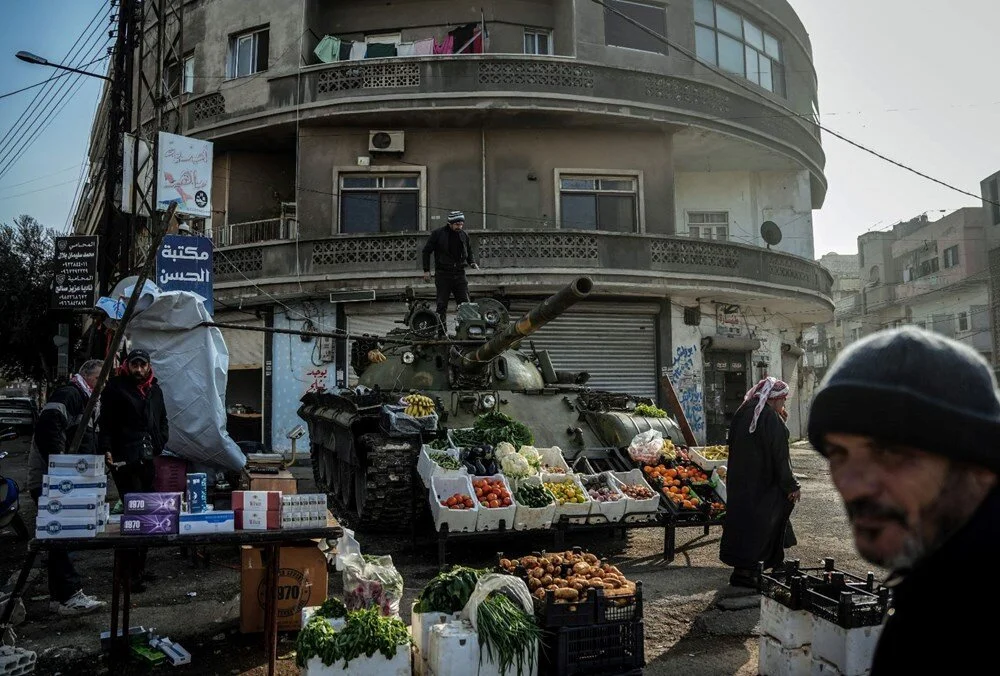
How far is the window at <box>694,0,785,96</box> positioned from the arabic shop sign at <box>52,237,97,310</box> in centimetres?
1523

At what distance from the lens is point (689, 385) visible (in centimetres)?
1833

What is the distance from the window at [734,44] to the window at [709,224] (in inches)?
141

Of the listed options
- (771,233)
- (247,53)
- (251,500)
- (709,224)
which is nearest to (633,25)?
(709,224)

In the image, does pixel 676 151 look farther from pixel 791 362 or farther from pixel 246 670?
pixel 246 670

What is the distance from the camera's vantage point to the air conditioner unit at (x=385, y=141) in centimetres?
1753

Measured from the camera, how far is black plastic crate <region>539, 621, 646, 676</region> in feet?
13.1

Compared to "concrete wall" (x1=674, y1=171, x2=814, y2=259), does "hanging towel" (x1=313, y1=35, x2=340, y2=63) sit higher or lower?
higher

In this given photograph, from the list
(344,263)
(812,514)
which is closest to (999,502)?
(812,514)

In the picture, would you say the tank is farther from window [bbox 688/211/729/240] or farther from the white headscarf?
window [bbox 688/211/729/240]

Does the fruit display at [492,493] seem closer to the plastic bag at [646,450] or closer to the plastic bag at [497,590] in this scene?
the plastic bag at [646,450]

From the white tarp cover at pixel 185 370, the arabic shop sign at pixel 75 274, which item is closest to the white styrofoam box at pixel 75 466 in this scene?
the white tarp cover at pixel 185 370

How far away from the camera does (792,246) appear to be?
2106cm

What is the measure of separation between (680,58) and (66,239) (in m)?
15.1

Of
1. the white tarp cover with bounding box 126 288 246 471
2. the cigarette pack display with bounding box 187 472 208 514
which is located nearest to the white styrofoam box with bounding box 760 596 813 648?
the cigarette pack display with bounding box 187 472 208 514
